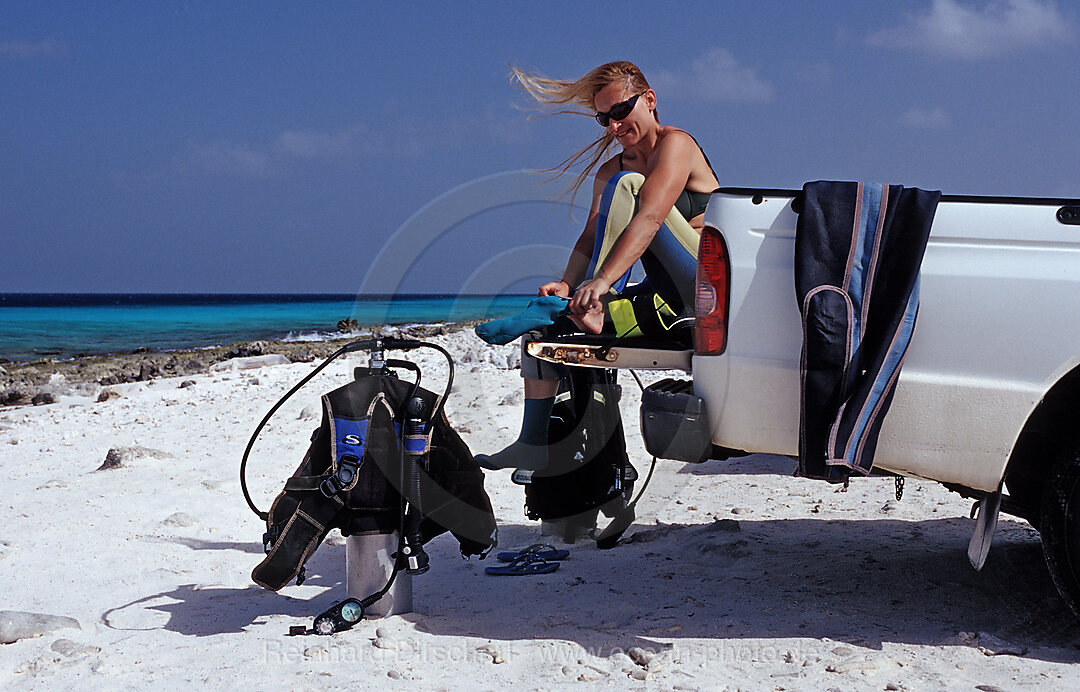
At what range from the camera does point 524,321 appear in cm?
407

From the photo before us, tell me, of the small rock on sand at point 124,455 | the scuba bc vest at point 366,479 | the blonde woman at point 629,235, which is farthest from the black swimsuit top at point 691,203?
the small rock on sand at point 124,455

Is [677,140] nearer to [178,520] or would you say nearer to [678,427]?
[678,427]

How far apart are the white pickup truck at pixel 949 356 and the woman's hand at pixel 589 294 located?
772 mm

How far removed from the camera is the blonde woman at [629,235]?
411cm

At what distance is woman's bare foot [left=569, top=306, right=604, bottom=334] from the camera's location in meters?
4.11

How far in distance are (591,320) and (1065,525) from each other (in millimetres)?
2066

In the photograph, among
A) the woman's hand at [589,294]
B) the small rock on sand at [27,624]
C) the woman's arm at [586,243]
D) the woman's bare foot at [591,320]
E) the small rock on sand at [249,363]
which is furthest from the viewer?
the small rock on sand at [249,363]

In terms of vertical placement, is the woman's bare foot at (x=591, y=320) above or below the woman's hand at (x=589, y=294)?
below

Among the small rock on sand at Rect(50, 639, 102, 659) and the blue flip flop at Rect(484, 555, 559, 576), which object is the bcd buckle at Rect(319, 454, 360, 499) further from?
the blue flip flop at Rect(484, 555, 559, 576)

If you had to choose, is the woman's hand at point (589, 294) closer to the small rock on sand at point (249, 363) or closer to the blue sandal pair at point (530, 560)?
the blue sandal pair at point (530, 560)

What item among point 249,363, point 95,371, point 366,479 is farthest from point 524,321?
point 95,371

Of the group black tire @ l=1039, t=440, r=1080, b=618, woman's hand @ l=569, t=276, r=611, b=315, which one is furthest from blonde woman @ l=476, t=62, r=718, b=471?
black tire @ l=1039, t=440, r=1080, b=618

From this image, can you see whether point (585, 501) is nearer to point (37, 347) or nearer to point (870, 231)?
point (870, 231)

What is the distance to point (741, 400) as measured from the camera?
3248mm
